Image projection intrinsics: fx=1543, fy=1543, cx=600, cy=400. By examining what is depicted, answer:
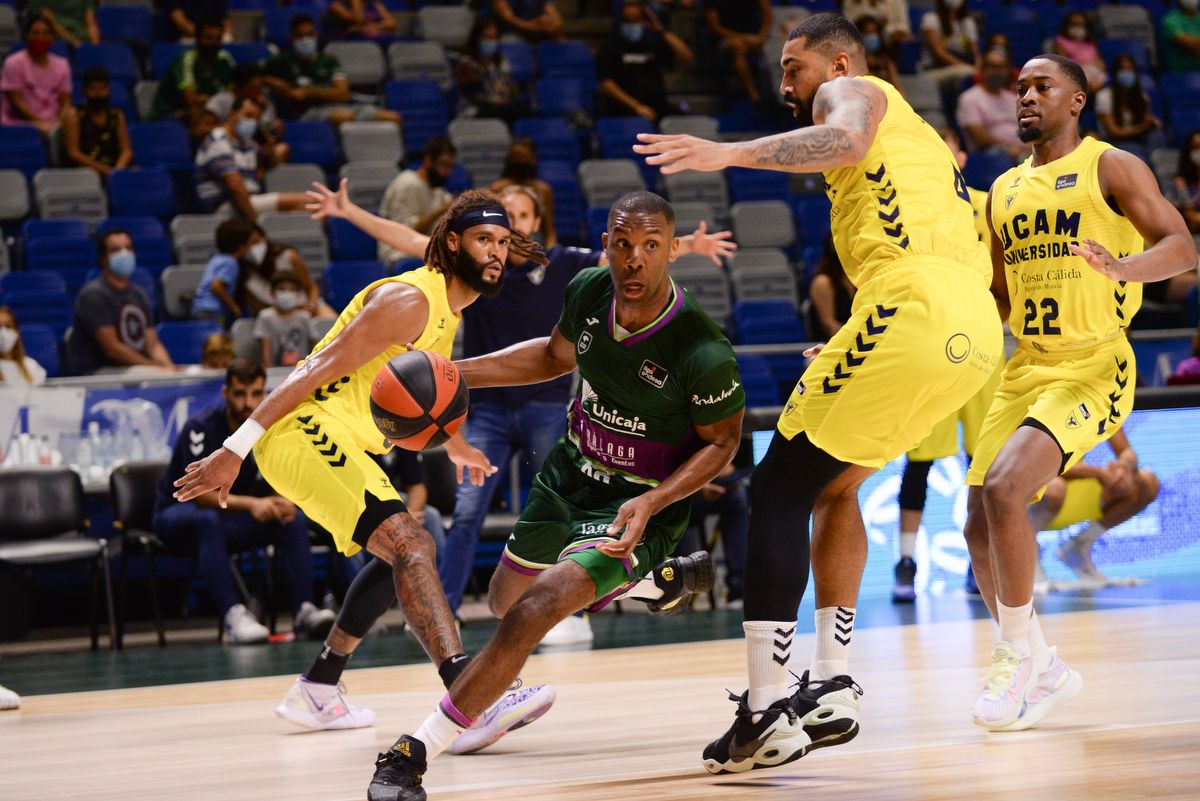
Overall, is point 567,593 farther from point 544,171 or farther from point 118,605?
point 544,171

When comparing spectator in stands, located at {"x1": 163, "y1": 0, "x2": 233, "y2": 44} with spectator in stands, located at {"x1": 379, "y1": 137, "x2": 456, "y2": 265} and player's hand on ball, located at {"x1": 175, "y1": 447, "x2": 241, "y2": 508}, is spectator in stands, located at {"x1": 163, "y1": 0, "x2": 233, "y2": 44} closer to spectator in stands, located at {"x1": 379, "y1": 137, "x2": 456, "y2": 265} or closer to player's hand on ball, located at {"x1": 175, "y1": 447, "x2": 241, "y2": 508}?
spectator in stands, located at {"x1": 379, "y1": 137, "x2": 456, "y2": 265}

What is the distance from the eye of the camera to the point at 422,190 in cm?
1073

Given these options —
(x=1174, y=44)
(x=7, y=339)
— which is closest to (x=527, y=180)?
(x=7, y=339)

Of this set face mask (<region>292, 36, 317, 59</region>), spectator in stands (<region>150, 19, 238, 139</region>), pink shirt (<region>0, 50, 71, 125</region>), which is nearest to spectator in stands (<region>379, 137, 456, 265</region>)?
spectator in stands (<region>150, 19, 238, 139</region>)

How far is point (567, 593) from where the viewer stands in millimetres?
3957

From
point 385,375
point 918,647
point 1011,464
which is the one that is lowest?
point 918,647

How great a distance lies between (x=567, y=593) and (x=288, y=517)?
487cm

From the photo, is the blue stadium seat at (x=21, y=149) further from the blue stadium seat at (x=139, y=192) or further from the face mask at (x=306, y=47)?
the face mask at (x=306, y=47)

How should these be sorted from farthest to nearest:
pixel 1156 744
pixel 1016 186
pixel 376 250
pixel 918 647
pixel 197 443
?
1. pixel 376 250
2. pixel 197 443
3. pixel 918 647
4. pixel 1016 186
5. pixel 1156 744

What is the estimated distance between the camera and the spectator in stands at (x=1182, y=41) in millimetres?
15570

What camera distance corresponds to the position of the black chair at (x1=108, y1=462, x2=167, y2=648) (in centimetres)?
866

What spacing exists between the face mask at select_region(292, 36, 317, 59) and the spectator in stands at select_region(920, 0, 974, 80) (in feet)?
19.3

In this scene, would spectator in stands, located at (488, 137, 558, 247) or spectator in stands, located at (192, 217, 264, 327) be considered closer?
spectator in stands, located at (488, 137, 558, 247)

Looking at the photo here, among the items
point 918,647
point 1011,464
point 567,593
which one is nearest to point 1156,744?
point 1011,464
